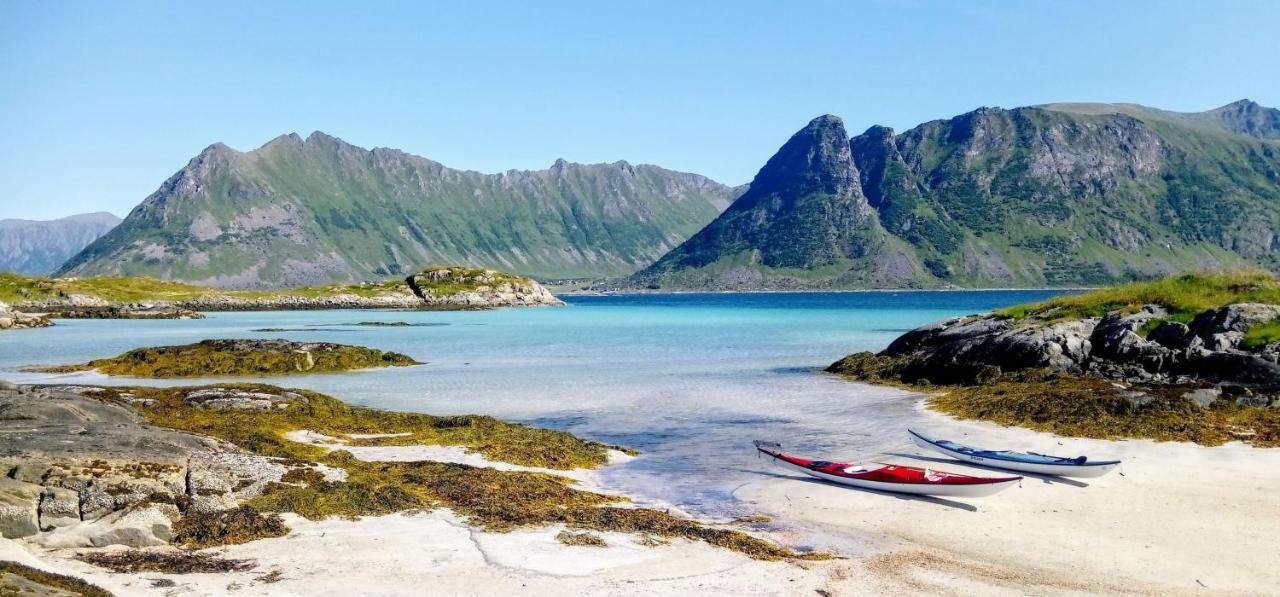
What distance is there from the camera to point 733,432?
98.9ft

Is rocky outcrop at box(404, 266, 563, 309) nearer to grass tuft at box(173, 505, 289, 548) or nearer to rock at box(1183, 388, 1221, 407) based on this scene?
rock at box(1183, 388, 1221, 407)

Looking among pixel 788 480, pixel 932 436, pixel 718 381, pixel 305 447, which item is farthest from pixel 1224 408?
pixel 305 447

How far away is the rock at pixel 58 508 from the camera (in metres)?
15.2

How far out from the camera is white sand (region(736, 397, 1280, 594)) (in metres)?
14.6

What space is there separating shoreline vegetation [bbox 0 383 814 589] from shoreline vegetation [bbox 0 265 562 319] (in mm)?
115823

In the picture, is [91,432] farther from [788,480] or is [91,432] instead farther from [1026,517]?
[1026,517]

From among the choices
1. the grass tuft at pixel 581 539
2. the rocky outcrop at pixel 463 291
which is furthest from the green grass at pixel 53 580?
the rocky outcrop at pixel 463 291

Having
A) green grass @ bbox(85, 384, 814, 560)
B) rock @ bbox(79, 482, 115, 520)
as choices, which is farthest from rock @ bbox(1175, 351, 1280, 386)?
rock @ bbox(79, 482, 115, 520)

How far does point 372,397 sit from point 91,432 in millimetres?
21135

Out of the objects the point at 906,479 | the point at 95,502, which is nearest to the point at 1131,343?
the point at 906,479

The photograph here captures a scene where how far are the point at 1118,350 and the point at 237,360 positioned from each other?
49.6 meters

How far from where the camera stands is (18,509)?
49.2ft

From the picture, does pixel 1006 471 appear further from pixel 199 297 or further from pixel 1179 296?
pixel 199 297

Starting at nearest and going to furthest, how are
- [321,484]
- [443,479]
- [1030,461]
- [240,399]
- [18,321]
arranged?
[321,484] < [443,479] < [1030,461] < [240,399] < [18,321]
